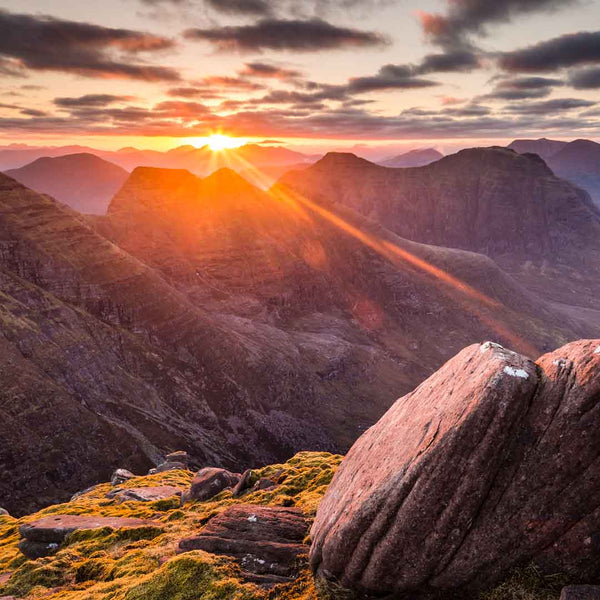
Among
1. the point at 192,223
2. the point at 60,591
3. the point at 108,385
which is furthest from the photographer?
the point at 192,223

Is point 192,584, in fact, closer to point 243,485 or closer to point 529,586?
point 529,586

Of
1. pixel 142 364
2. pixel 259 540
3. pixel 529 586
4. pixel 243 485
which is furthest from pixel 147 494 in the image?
pixel 142 364

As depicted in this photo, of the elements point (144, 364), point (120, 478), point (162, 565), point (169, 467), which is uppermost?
point (162, 565)

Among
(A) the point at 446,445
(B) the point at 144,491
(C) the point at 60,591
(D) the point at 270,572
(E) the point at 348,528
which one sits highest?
(A) the point at 446,445

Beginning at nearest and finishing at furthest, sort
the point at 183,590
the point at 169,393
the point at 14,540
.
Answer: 1. the point at 183,590
2. the point at 14,540
3. the point at 169,393

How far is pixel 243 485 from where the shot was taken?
3566cm

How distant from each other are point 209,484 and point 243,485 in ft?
11.3

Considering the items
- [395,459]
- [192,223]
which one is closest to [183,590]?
[395,459]

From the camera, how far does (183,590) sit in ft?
61.2

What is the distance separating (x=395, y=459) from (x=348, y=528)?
3319 millimetres

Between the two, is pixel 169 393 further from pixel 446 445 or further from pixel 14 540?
pixel 446 445

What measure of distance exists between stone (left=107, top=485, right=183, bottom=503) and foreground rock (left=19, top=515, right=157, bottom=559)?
909 cm

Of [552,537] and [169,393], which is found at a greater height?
[552,537]

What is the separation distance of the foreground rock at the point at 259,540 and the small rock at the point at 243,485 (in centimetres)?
1118
